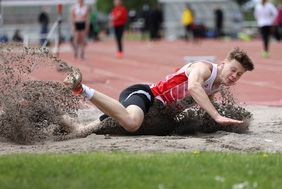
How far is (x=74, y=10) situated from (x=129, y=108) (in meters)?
14.4

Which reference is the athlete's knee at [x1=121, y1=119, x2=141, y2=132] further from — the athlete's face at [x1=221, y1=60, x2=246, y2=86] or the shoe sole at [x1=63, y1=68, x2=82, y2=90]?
the athlete's face at [x1=221, y1=60, x2=246, y2=86]

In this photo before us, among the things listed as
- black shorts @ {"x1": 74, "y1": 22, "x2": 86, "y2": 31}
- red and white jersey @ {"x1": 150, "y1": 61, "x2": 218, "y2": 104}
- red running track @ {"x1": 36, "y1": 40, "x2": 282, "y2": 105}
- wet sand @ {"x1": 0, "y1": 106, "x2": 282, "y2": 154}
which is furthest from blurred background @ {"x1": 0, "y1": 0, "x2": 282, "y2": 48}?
wet sand @ {"x1": 0, "y1": 106, "x2": 282, "y2": 154}

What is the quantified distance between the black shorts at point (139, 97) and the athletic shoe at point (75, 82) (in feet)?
2.06

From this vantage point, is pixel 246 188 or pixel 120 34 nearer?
pixel 246 188

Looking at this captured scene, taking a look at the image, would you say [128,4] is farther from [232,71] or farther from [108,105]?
[108,105]

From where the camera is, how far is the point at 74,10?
2156 centimetres

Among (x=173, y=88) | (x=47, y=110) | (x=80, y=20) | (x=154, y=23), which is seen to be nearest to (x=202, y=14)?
(x=154, y=23)

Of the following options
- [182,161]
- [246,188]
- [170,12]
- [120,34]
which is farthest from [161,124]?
[170,12]

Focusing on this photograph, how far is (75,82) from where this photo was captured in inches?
283

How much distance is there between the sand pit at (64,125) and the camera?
7047mm

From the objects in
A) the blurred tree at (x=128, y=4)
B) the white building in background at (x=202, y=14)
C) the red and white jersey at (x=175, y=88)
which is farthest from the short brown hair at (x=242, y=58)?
the blurred tree at (x=128, y=4)

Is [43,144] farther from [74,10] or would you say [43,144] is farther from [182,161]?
[74,10]

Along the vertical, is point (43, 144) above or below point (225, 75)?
below

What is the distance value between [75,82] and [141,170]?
2.03 metres
